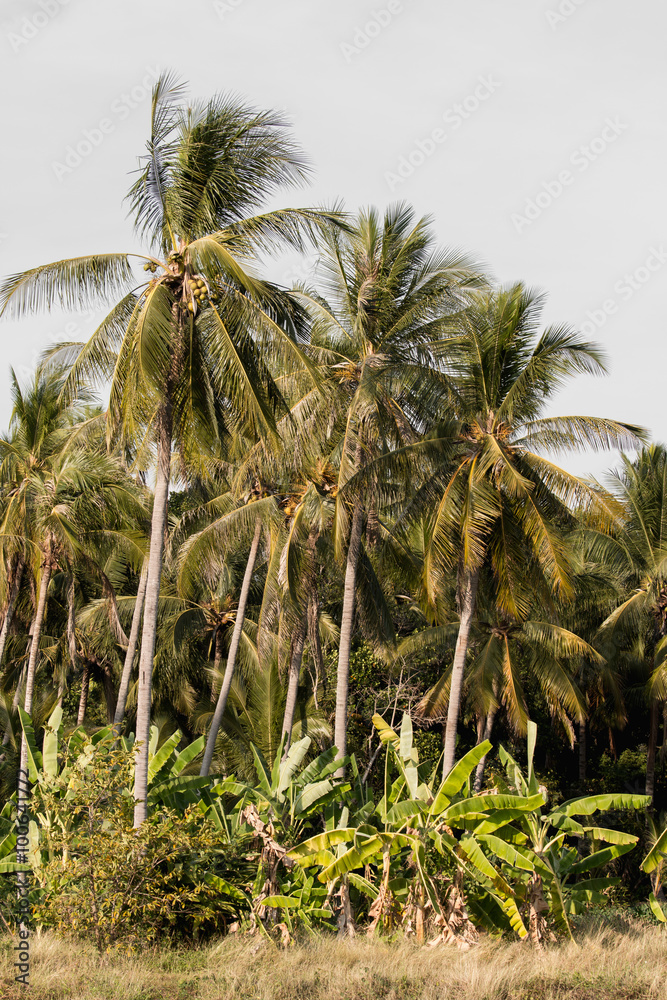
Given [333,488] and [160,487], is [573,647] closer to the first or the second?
[333,488]

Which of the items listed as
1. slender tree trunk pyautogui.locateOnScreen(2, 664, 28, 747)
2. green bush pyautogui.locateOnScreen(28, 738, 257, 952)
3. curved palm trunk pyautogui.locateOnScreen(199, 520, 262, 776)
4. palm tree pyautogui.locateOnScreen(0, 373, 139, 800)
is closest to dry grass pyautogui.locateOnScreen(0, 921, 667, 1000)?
green bush pyautogui.locateOnScreen(28, 738, 257, 952)

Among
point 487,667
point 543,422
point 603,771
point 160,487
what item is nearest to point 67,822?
point 160,487

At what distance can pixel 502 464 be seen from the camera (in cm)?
1523

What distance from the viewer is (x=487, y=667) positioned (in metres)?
21.5

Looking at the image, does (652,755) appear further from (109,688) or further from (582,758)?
(109,688)

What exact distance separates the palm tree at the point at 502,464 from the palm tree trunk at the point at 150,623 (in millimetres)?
5300

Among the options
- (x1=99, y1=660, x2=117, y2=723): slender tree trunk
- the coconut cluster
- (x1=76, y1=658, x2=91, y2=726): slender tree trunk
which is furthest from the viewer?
(x1=99, y1=660, x2=117, y2=723): slender tree trunk

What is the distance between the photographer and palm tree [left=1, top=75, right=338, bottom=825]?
11531 mm

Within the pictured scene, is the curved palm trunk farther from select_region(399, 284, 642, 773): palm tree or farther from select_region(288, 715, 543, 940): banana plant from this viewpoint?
select_region(288, 715, 543, 940): banana plant

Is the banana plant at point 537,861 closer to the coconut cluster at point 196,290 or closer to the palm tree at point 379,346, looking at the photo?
the palm tree at point 379,346

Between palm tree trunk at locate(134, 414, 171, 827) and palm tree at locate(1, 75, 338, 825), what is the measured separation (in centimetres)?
2

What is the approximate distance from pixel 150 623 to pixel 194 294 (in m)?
4.35

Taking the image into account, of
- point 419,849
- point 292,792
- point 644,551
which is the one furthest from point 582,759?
point 419,849

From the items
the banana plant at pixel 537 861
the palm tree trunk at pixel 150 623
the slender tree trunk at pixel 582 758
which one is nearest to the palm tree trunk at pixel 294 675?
the palm tree trunk at pixel 150 623
